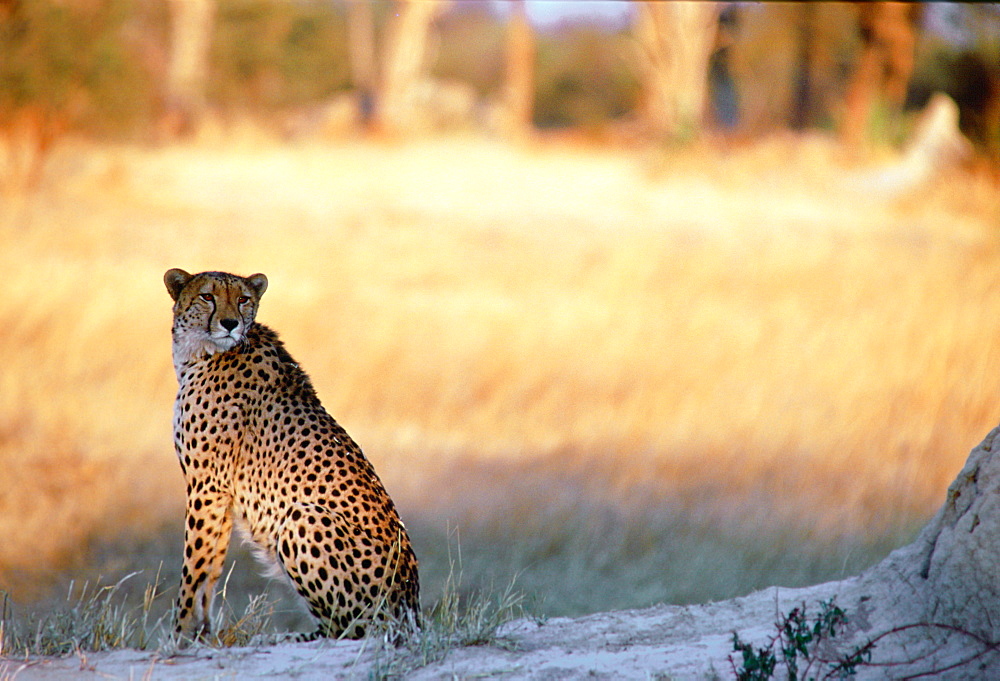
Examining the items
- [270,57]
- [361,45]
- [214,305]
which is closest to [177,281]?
[214,305]

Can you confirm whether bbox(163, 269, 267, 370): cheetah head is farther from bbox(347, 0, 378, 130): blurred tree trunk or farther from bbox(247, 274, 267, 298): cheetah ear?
bbox(347, 0, 378, 130): blurred tree trunk

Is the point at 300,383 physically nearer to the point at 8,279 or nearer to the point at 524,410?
the point at 524,410

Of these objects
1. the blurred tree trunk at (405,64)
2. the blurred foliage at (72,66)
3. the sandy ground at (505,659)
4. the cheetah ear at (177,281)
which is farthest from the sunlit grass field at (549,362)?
the blurred tree trunk at (405,64)

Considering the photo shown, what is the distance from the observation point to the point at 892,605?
2.75m

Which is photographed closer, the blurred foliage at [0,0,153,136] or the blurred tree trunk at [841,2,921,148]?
the blurred foliage at [0,0,153,136]

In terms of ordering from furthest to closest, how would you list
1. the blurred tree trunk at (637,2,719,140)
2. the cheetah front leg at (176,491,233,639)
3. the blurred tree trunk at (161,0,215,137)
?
1. the blurred tree trunk at (161,0,215,137)
2. the blurred tree trunk at (637,2,719,140)
3. the cheetah front leg at (176,491,233,639)

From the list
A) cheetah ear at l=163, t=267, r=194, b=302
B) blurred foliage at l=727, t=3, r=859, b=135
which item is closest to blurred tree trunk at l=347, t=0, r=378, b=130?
blurred foliage at l=727, t=3, r=859, b=135

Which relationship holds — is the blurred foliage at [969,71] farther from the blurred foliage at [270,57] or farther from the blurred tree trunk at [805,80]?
the blurred foliage at [270,57]

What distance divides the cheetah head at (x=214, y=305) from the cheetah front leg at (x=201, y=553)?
16.2 inches

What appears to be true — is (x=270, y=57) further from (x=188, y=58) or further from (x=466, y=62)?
(x=466, y=62)

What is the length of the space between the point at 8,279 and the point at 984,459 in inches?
268

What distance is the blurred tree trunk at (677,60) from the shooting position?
48.3ft

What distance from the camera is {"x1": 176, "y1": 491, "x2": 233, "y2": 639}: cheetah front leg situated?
289cm

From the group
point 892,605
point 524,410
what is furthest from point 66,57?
point 892,605
